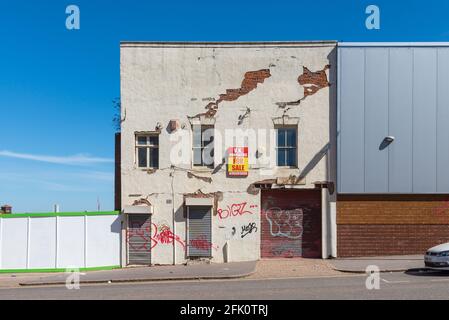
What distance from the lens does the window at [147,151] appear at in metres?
18.5

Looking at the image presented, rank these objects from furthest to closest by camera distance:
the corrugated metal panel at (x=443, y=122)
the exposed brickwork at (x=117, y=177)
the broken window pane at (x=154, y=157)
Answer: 1. the exposed brickwork at (x=117, y=177)
2. the broken window pane at (x=154, y=157)
3. the corrugated metal panel at (x=443, y=122)

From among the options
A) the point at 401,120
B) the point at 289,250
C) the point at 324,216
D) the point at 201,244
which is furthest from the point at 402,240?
the point at 201,244

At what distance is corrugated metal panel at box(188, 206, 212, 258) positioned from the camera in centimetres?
1812

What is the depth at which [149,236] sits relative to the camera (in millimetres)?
18203

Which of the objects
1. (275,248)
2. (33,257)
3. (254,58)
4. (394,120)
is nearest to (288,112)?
(254,58)

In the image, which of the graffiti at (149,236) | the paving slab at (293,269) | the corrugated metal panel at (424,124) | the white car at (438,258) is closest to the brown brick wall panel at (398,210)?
the corrugated metal panel at (424,124)

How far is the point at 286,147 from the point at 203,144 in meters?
3.14

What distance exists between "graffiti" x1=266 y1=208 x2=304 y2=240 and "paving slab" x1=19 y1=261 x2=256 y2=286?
5.57ft

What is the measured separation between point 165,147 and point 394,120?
8.57 metres

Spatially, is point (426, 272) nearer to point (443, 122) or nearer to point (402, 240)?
point (402, 240)

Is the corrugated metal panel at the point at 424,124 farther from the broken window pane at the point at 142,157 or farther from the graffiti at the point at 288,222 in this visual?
the broken window pane at the point at 142,157

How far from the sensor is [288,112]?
18312mm
